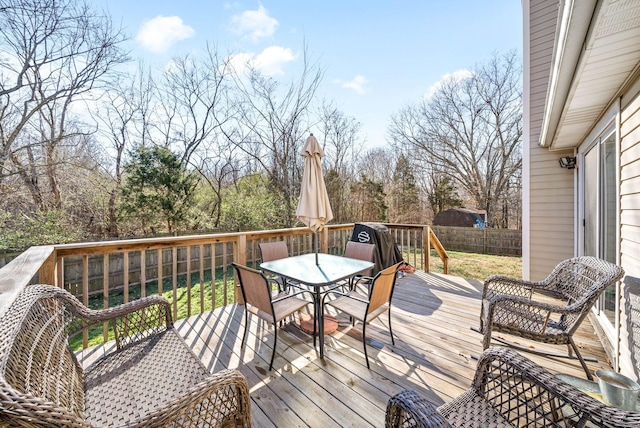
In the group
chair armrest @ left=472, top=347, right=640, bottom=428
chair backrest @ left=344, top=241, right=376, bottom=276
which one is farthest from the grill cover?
chair armrest @ left=472, top=347, right=640, bottom=428

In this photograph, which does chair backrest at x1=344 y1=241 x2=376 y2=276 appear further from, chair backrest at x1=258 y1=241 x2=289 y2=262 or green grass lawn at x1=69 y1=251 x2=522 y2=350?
green grass lawn at x1=69 y1=251 x2=522 y2=350

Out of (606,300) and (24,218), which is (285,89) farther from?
(606,300)

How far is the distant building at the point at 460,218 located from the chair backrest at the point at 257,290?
13502 mm

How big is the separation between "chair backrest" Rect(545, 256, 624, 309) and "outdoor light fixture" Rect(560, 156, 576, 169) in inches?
90.6

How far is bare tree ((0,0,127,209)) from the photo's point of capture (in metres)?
6.09

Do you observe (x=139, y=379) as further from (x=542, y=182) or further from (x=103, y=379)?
(x=542, y=182)

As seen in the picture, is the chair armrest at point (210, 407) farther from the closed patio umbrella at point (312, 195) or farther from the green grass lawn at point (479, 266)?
the green grass lawn at point (479, 266)

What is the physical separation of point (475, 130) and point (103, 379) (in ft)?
54.0

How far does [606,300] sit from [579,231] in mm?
1596

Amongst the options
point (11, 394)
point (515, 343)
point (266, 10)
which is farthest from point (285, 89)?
point (11, 394)

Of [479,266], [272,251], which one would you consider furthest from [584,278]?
[479,266]

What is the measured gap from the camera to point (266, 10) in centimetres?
672

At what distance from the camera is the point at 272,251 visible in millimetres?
3693

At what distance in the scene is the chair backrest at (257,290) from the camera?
224 cm
